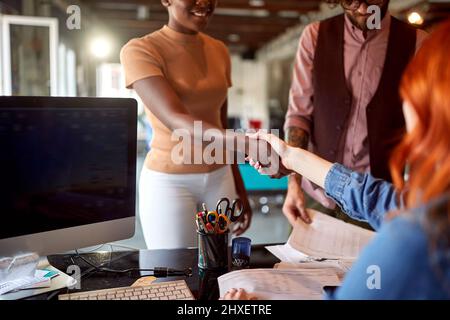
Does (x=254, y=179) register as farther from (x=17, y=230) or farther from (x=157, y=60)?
(x=17, y=230)

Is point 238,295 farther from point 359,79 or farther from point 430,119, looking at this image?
point 359,79

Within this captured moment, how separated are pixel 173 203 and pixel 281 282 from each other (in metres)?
0.62

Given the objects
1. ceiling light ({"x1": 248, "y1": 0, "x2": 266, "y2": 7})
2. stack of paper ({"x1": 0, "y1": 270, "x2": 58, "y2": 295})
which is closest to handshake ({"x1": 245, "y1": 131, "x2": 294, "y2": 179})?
stack of paper ({"x1": 0, "y1": 270, "x2": 58, "y2": 295})

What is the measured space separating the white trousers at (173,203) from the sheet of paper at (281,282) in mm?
472

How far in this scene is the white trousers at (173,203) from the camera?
1.68 metres

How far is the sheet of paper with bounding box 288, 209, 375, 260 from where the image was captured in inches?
57.1

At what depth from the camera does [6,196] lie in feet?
3.67

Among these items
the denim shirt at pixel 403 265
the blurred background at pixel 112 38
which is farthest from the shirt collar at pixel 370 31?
the denim shirt at pixel 403 265

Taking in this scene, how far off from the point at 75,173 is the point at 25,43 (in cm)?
434

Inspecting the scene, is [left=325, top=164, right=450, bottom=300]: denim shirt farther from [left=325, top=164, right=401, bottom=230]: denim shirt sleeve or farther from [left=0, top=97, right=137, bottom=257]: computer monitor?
[left=0, top=97, right=137, bottom=257]: computer monitor

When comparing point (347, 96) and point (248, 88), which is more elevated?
point (248, 88)

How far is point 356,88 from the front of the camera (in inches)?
71.2

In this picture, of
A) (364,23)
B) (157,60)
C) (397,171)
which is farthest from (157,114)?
(397,171)

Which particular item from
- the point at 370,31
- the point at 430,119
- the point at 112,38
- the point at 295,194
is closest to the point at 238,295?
the point at 430,119
